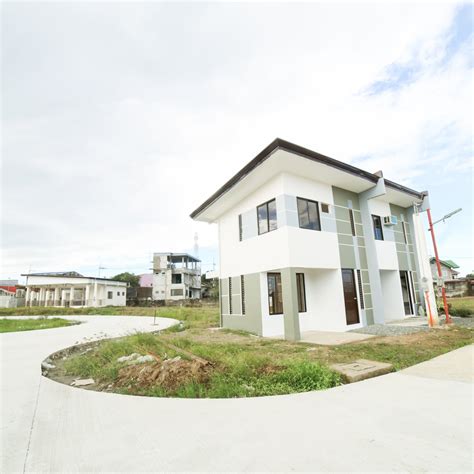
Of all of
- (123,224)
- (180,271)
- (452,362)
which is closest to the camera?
(452,362)

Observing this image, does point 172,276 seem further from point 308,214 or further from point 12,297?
point 308,214

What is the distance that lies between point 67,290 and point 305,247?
3848 cm

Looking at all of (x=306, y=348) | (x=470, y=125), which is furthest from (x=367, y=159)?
(x=306, y=348)

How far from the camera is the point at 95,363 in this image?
5.61 metres

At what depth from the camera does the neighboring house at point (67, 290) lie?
3481cm

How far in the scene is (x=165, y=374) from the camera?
13.7ft

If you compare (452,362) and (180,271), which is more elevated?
(180,271)

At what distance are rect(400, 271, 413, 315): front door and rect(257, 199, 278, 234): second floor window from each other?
27.8 ft

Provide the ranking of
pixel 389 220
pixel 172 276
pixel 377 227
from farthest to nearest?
pixel 172 276 → pixel 389 220 → pixel 377 227

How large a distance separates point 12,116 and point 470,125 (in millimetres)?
15985

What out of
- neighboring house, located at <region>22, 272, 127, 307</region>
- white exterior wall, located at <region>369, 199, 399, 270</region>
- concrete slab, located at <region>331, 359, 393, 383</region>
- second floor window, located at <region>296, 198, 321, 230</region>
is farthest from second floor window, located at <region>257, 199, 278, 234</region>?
neighboring house, located at <region>22, 272, 127, 307</region>

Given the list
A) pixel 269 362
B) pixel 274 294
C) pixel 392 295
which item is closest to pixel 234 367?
pixel 269 362

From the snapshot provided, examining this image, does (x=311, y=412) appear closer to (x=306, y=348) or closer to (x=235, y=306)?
(x=306, y=348)

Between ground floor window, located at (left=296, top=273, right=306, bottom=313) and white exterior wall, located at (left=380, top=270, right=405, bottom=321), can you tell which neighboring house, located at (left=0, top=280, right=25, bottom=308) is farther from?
white exterior wall, located at (left=380, top=270, right=405, bottom=321)
